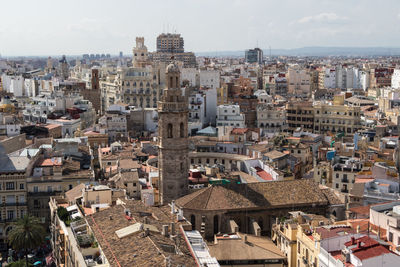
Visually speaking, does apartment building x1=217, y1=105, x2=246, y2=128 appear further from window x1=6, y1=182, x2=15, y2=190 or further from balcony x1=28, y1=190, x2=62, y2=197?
window x1=6, y1=182, x2=15, y2=190

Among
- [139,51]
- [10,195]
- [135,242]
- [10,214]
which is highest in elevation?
[139,51]

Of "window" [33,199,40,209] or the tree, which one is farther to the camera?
"window" [33,199,40,209]

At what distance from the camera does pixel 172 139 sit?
1907 inches

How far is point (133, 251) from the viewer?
32.2 meters

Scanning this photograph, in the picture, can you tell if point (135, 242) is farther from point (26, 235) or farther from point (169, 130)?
point (26, 235)

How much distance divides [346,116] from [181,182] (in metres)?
56.7

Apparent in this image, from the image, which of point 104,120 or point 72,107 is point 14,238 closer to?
point 104,120

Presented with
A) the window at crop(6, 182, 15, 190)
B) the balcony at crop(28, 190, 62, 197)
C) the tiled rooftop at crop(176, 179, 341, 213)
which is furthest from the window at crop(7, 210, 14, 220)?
the tiled rooftop at crop(176, 179, 341, 213)

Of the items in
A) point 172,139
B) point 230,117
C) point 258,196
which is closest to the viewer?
point 258,196

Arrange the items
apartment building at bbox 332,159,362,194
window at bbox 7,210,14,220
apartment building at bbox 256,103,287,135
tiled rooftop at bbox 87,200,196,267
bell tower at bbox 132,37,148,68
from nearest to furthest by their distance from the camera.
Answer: tiled rooftop at bbox 87,200,196,267 < window at bbox 7,210,14,220 < apartment building at bbox 332,159,362,194 < apartment building at bbox 256,103,287,135 < bell tower at bbox 132,37,148,68

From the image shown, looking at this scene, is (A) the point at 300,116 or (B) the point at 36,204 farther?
(A) the point at 300,116

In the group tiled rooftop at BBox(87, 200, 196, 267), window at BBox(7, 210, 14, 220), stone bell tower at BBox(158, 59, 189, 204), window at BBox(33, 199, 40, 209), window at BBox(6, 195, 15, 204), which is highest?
stone bell tower at BBox(158, 59, 189, 204)

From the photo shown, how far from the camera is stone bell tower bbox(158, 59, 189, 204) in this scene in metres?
48.3

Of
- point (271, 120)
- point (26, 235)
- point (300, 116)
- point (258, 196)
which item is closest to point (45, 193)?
point (26, 235)
